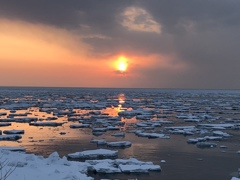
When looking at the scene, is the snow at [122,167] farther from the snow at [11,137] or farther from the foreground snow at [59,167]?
the snow at [11,137]

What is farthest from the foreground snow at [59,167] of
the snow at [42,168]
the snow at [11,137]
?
the snow at [11,137]

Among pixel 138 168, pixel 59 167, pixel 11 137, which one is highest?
pixel 59 167

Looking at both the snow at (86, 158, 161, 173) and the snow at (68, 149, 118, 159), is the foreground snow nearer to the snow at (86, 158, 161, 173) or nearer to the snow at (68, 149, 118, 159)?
the snow at (86, 158, 161, 173)

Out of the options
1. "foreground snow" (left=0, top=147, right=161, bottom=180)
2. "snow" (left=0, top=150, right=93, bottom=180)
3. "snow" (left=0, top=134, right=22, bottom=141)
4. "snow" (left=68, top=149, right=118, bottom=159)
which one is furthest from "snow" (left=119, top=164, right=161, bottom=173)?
"snow" (left=0, top=134, right=22, bottom=141)

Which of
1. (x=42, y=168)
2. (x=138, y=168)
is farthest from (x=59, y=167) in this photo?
(x=138, y=168)

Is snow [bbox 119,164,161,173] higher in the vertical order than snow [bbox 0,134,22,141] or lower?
higher

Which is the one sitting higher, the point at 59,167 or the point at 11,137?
the point at 59,167

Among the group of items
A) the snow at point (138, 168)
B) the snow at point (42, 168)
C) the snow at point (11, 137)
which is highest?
the snow at point (42, 168)

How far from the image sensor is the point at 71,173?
9.62 meters

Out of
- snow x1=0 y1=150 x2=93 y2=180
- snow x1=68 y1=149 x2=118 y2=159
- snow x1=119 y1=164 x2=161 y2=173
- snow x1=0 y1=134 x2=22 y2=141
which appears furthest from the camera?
snow x1=0 y1=134 x2=22 y2=141

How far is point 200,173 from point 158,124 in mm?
11577

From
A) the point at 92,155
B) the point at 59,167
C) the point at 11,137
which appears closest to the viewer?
the point at 59,167

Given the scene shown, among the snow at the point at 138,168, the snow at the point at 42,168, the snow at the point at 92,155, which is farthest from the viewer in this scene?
the snow at the point at 92,155

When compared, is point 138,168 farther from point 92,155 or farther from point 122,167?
point 92,155
